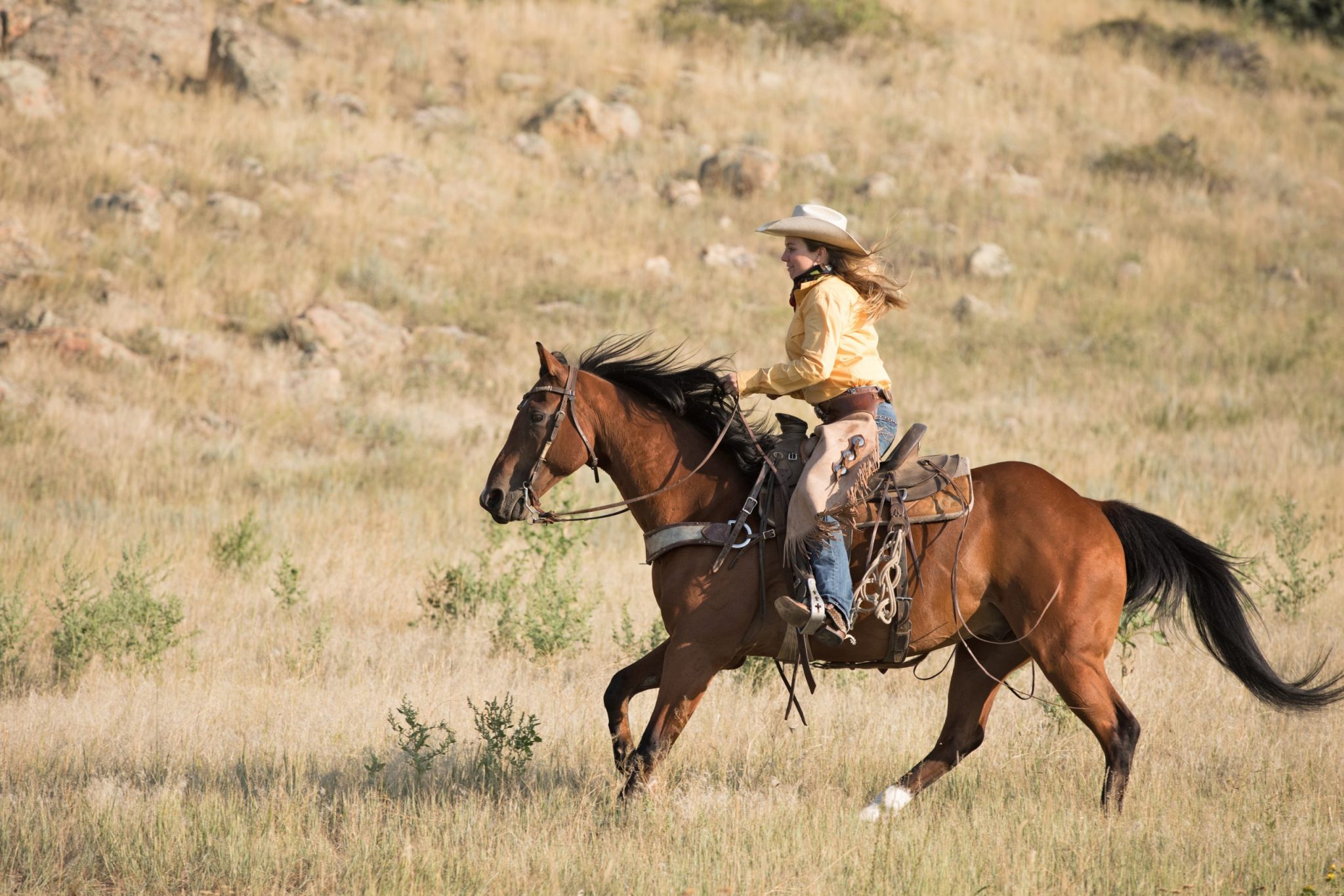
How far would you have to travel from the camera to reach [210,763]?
619 cm

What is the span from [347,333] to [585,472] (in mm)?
5224

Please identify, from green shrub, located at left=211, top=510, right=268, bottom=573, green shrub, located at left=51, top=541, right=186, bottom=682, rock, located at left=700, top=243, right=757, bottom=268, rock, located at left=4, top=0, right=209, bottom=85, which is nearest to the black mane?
green shrub, located at left=51, top=541, right=186, bottom=682

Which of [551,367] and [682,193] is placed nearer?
[551,367]

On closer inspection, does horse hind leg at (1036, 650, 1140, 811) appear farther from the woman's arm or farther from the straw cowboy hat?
the straw cowboy hat

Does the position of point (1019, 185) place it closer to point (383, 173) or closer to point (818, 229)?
point (383, 173)

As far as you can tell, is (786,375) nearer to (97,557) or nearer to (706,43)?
(97,557)

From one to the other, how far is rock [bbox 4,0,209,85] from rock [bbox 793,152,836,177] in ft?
37.3

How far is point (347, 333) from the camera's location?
1652 cm

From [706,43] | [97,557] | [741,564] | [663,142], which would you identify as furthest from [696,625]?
[706,43]

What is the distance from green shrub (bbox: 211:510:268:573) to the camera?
387 inches

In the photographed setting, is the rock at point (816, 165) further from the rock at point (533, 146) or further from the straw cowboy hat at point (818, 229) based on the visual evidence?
the straw cowboy hat at point (818, 229)

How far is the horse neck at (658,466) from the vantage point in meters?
5.43

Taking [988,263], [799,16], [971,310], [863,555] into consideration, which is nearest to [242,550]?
[863,555]

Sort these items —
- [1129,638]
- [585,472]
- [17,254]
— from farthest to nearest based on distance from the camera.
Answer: [17,254] → [585,472] → [1129,638]
